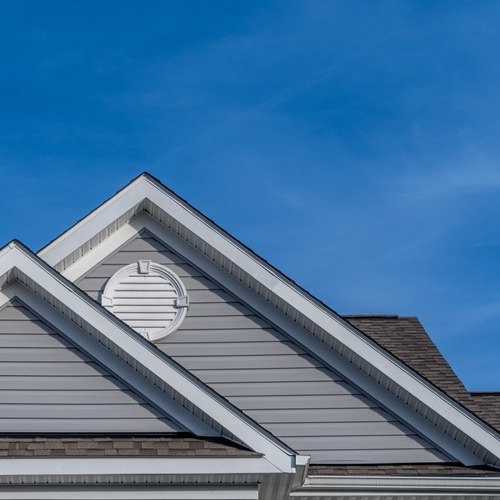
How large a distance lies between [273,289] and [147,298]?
4.71 ft

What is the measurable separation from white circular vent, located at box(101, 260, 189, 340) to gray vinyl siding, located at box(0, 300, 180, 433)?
137 centimetres

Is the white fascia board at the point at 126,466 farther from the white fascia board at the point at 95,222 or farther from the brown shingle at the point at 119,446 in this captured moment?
the white fascia board at the point at 95,222

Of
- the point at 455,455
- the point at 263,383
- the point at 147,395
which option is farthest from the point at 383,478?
the point at 147,395

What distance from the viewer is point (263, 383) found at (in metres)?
10.2

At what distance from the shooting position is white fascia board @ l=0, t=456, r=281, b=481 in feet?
26.7

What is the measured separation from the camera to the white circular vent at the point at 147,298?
34.8 feet

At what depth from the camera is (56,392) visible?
9.09m

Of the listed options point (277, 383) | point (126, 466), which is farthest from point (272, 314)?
point (126, 466)

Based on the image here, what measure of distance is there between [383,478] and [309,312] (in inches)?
75.8

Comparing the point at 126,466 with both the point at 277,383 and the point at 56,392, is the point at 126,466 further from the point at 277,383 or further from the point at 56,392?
the point at 277,383

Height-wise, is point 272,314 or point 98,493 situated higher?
point 272,314

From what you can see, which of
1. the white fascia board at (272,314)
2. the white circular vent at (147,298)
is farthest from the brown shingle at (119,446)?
the white fascia board at (272,314)

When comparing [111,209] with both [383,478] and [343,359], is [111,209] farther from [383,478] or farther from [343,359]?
[383,478]

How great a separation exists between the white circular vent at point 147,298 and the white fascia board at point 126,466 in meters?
2.41
